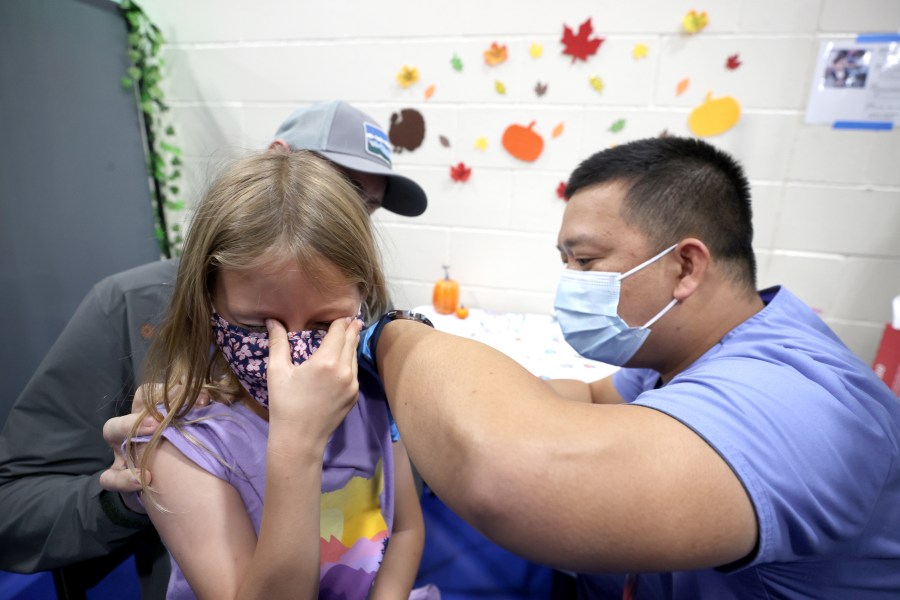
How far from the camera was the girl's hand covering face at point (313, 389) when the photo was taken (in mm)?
627

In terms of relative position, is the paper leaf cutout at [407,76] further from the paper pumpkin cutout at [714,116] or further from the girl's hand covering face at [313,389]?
the girl's hand covering face at [313,389]

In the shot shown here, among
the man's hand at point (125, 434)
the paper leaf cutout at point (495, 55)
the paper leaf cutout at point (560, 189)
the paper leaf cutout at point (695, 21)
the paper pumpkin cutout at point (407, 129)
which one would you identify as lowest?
the man's hand at point (125, 434)

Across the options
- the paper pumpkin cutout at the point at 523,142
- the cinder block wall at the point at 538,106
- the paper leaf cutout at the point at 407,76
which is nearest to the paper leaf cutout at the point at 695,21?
the cinder block wall at the point at 538,106

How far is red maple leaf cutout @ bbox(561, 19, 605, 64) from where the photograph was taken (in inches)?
69.6

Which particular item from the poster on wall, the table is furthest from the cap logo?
the poster on wall

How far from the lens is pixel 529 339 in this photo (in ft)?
6.09

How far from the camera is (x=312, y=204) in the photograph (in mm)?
812

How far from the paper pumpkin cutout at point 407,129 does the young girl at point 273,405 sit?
1.22 meters

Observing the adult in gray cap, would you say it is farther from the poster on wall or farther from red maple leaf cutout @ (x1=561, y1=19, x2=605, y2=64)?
the poster on wall

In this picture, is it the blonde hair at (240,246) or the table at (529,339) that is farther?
the table at (529,339)

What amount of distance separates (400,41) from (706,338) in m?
1.77

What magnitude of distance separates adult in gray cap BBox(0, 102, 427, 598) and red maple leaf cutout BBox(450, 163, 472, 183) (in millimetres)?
868

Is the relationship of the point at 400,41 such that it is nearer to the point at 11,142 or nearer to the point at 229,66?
the point at 229,66

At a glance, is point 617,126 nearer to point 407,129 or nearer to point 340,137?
point 407,129
